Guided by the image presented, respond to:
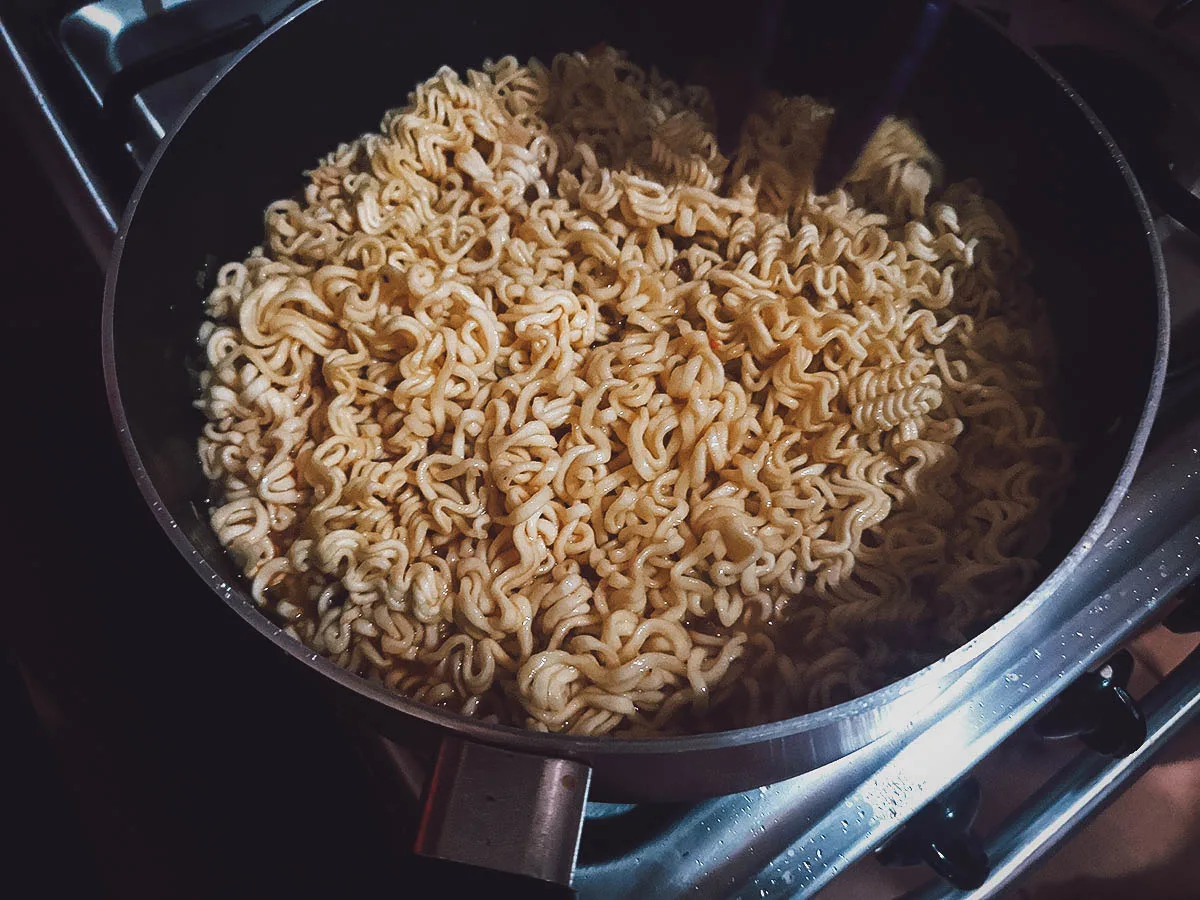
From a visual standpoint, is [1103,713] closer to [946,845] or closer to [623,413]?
[946,845]

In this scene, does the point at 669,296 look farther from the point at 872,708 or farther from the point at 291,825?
the point at 291,825

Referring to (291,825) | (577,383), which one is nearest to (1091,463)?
(577,383)

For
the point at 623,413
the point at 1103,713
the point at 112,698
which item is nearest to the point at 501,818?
the point at 623,413

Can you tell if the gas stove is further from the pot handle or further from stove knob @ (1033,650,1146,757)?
the pot handle

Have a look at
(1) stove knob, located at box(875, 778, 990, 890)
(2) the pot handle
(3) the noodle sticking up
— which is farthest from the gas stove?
(2) the pot handle

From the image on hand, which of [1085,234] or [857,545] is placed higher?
[1085,234]

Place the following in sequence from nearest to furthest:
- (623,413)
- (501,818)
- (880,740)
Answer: (501,818), (880,740), (623,413)
